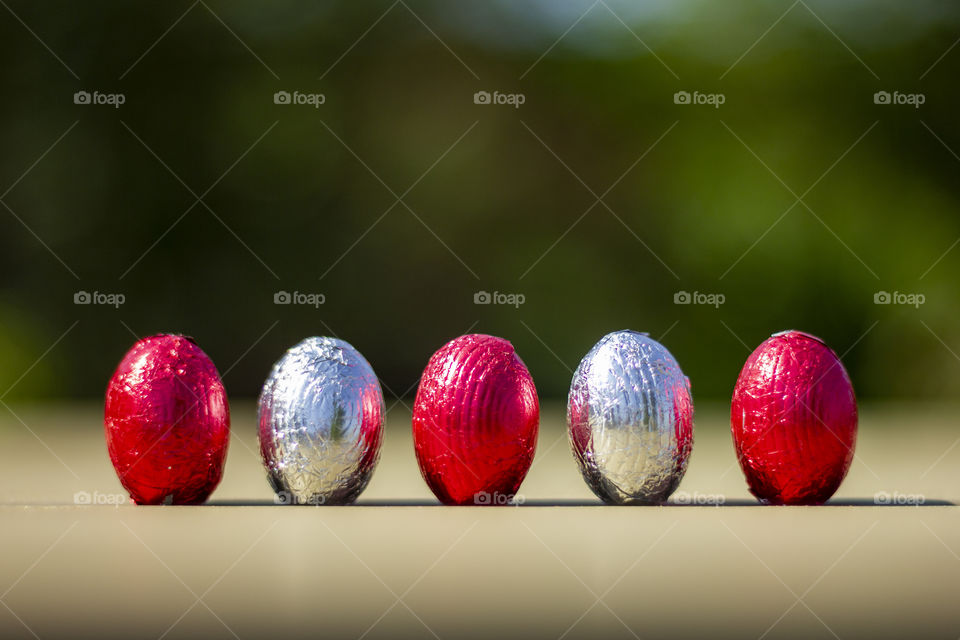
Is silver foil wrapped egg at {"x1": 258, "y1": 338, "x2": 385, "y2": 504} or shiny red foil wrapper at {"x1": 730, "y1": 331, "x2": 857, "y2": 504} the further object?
shiny red foil wrapper at {"x1": 730, "y1": 331, "x2": 857, "y2": 504}

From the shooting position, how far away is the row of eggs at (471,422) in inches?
170

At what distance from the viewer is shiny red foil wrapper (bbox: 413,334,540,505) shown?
4301 mm

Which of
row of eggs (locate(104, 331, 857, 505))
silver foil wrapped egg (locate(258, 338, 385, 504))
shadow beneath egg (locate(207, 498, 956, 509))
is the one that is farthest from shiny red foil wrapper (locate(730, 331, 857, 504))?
silver foil wrapped egg (locate(258, 338, 385, 504))

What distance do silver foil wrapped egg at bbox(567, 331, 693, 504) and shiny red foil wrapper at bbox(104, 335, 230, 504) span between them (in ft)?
4.66

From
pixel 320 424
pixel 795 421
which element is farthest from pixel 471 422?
pixel 795 421

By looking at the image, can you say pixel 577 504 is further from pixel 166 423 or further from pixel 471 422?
pixel 166 423

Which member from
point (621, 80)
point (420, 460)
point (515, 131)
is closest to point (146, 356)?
point (420, 460)

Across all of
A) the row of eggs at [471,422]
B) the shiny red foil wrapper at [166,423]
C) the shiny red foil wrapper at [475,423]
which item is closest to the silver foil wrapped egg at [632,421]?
the row of eggs at [471,422]

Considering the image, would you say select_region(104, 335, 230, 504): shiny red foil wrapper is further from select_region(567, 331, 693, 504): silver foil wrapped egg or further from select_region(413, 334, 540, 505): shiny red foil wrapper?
select_region(567, 331, 693, 504): silver foil wrapped egg

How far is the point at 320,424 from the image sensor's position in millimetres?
4297

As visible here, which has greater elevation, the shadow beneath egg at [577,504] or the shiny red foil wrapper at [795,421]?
the shiny red foil wrapper at [795,421]

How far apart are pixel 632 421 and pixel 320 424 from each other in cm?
118

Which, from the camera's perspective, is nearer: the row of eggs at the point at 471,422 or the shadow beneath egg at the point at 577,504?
the row of eggs at the point at 471,422

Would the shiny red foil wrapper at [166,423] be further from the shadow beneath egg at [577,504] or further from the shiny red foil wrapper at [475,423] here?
the shiny red foil wrapper at [475,423]
